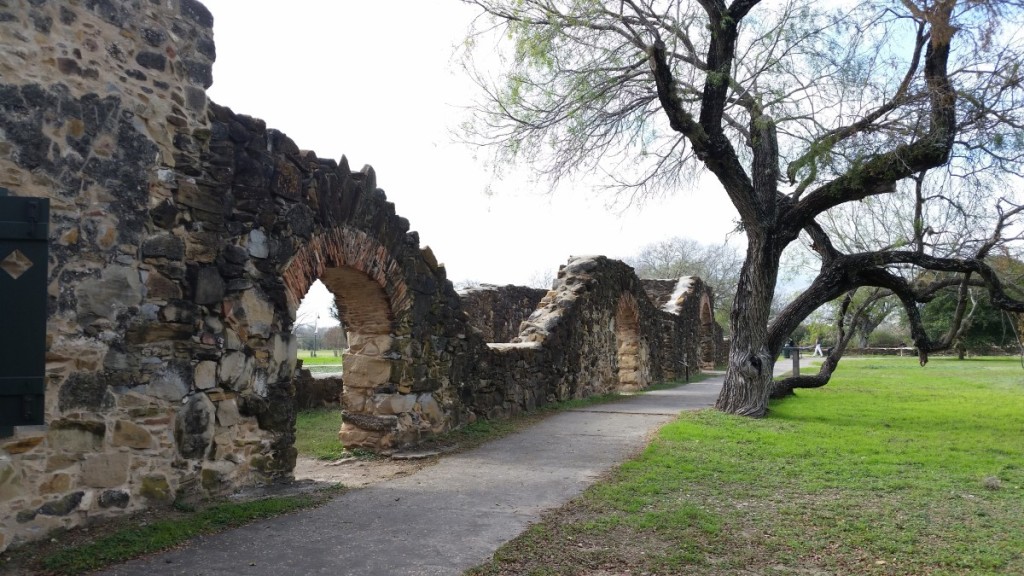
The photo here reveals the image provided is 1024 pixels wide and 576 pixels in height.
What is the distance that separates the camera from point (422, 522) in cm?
510

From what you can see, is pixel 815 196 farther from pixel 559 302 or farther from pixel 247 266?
pixel 247 266

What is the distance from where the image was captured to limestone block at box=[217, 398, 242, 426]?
552 cm

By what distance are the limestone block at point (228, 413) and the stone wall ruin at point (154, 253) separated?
0.08 feet

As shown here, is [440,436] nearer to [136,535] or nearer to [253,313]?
[253,313]

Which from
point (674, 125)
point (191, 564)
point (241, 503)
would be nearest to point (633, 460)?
point (241, 503)

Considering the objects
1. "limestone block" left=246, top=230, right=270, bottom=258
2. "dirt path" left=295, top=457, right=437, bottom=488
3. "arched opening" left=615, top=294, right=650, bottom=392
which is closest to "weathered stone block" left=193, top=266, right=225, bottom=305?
"limestone block" left=246, top=230, right=270, bottom=258

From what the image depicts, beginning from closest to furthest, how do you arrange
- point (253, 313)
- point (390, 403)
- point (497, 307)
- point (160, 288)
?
point (160, 288), point (253, 313), point (390, 403), point (497, 307)

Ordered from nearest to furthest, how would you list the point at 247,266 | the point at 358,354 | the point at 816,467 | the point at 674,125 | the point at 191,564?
1. the point at 191,564
2. the point at 247,266
3. the point at 816,467
4. the point at 358,354
5. the point at 674,125

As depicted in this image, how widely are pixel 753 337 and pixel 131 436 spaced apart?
8900 millimetres

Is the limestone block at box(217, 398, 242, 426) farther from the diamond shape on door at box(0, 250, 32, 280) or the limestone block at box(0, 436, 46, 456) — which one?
the diamond shape on door at box(0, 250, 32, 280)

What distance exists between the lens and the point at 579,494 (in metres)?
5.96

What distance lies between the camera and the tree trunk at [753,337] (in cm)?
1105

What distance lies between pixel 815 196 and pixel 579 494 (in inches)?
281

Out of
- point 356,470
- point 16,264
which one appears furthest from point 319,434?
point 16,264
